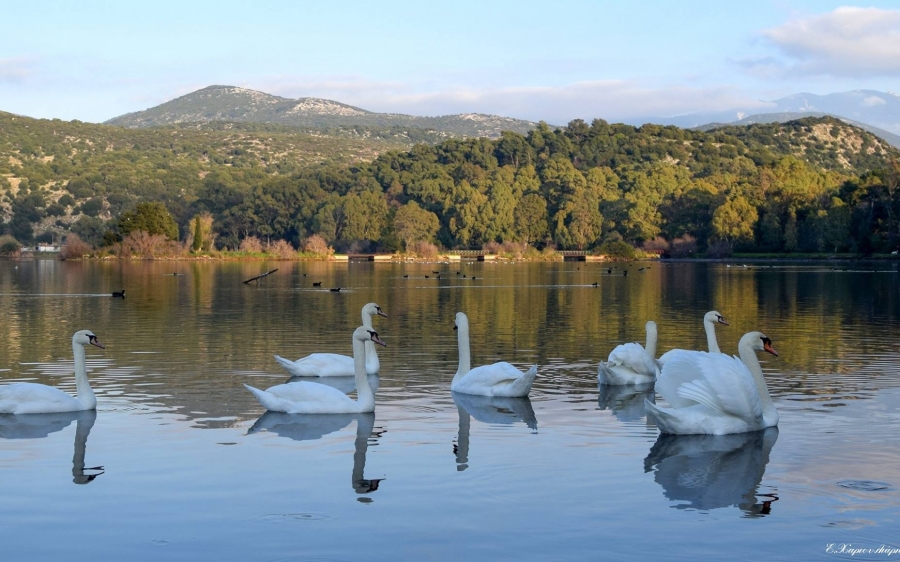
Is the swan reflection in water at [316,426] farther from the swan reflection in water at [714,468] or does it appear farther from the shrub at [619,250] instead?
the shrub at [619,250]

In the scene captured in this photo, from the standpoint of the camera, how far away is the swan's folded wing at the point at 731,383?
1267cm

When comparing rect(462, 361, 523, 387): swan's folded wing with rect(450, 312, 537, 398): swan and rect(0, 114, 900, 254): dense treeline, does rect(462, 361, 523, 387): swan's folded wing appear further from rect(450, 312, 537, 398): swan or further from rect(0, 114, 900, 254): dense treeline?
rect(0, 114, 900, 254): dense treeline

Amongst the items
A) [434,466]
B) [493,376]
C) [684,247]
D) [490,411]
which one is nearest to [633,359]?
[493,376]

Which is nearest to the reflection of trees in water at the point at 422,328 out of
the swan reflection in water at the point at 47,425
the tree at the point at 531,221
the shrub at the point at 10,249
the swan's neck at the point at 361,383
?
the swan reflection in water at the point at 47,425

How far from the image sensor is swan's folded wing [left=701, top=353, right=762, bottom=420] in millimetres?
12672

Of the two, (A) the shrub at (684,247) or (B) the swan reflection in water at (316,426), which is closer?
(B) the swan reflection in water at (316,426)

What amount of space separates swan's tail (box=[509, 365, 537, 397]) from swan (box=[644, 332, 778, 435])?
2810mm

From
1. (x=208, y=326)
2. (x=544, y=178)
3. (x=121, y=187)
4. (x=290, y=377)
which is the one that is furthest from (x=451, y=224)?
(x=290, y=377)

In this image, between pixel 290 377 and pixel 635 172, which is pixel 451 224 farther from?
pixel 290 377

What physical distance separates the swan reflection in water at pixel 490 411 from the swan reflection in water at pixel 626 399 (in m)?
1.20

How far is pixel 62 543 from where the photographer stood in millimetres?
8883

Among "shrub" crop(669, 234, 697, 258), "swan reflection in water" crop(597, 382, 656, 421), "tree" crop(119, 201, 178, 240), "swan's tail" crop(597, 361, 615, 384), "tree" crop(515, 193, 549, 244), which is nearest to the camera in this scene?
"swan reflection in water" crop(597, 382, 656, 421)

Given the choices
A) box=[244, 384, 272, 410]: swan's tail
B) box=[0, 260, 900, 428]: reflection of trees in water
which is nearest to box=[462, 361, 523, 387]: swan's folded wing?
box=[0, 260, 900, 428]: reflection of trees in water

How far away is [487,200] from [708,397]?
145220mm
